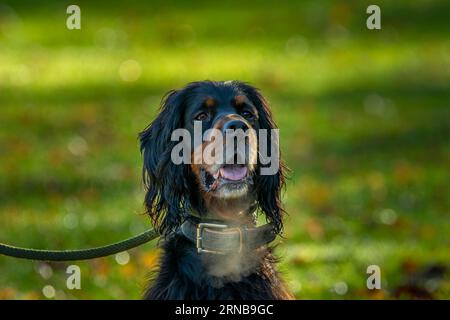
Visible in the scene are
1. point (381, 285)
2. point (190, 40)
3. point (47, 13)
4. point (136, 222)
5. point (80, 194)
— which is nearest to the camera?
point (381, 285)

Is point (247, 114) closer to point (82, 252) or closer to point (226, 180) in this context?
point (226, 180)

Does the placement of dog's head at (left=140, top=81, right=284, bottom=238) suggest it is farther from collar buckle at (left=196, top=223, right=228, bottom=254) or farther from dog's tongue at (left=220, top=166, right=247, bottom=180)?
collar buckle at (left=196, top=223, right=228, bottom=254)

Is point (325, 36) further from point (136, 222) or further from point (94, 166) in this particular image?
point (136, 222)

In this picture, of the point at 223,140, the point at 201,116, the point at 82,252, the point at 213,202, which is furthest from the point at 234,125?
the point at 82,252

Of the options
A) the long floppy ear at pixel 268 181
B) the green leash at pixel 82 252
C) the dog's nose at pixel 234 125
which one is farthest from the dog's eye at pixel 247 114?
the green leash at pixel 82 252

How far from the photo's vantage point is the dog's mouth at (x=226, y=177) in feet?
19.1

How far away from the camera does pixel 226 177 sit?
583 cm

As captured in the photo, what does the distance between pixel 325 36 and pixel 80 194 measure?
8.62 m

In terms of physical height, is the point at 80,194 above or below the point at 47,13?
below

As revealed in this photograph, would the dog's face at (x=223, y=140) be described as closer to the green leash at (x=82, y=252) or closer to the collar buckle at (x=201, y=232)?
the collar buckle at (x=201, y=232)

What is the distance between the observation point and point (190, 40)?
18.0m

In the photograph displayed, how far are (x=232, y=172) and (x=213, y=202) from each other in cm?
21
